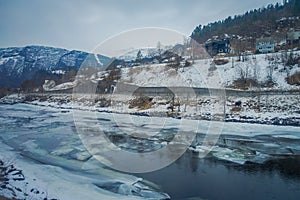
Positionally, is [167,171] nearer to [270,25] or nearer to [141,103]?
[141,103]

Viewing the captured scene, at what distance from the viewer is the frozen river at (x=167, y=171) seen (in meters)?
6.14

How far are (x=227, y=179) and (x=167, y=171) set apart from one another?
1.73 m

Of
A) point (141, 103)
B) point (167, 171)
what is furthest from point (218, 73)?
point (167, 171)

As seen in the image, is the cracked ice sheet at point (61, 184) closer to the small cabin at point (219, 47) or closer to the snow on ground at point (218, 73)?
the snow on ground at point (218, 73)

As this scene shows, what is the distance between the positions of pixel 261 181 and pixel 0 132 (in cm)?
1382

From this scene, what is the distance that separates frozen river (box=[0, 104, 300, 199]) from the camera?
20.1ft

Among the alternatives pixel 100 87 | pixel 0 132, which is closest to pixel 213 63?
pixel 100 87

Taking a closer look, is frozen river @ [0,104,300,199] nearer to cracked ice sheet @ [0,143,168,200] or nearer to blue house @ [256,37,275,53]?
cracked ice sheet @ [0,143,168,200]

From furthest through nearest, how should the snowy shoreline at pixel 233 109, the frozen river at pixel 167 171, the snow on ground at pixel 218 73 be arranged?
the snow on ground at pixel 218 73 → the snowy shoreline at pixel 233 109 → the frozen river at pixel 167 171

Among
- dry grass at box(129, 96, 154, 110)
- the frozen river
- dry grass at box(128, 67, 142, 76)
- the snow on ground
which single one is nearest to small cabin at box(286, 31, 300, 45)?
the snow on ground

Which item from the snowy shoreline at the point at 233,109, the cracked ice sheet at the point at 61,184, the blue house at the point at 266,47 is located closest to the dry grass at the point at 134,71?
the snowy shoreline at the point at 233,109

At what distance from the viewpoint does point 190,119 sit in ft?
62.7

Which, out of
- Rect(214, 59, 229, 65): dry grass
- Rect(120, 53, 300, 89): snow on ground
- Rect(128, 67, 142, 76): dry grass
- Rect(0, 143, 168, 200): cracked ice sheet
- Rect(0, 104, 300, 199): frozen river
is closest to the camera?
Rect(0, 143, 168, 200): cracked ice sheet

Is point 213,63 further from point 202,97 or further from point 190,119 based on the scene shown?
point 190,119
